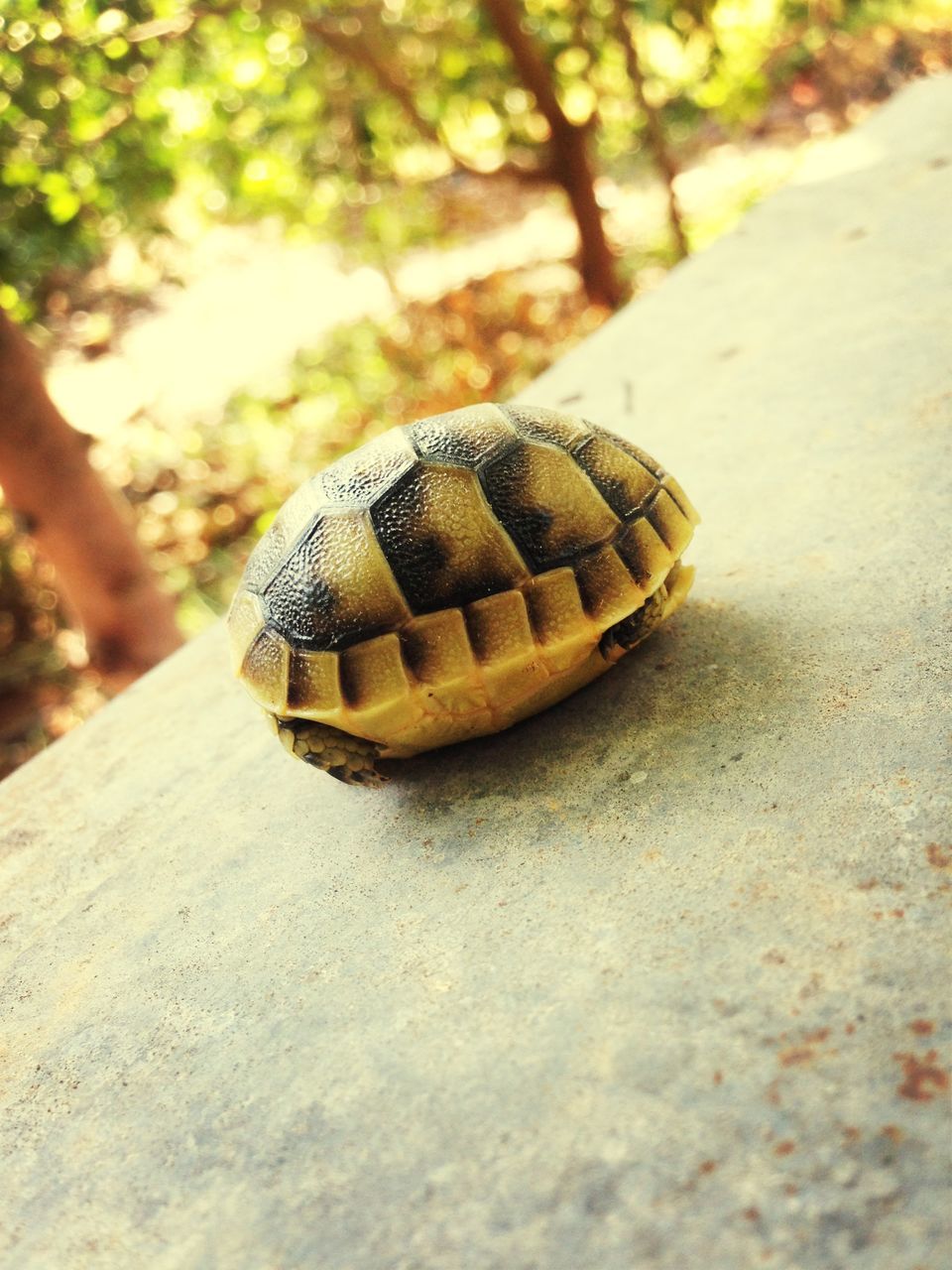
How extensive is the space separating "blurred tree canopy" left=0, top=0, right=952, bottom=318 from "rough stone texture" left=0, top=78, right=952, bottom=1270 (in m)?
2.66

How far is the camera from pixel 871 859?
1.37 meters

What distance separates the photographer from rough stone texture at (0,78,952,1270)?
3.64ft

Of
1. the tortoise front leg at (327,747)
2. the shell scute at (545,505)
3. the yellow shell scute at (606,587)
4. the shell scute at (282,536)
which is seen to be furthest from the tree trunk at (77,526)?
the yellow shell scute at (606,587)

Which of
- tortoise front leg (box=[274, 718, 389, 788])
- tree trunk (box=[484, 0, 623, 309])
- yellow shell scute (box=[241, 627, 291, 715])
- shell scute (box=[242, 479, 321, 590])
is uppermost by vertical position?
tree trunk (box=[484, 0, 623, 309])

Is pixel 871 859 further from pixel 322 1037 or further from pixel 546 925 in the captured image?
pixel 322 1037

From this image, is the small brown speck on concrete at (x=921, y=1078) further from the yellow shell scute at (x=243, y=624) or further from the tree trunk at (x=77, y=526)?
the tree trunk at (x=77, y=526)

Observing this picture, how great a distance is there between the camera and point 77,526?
3.75m

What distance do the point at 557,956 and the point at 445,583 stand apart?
617 mm

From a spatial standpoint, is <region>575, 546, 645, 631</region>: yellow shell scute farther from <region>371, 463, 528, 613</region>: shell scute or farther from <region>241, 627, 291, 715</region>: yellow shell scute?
<region>241, 627, 291, 715</region>: yellow shell scute

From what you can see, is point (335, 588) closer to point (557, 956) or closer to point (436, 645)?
point (436, 645)

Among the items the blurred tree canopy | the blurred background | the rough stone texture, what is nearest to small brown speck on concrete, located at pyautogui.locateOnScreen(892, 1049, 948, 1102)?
the rough stone texture

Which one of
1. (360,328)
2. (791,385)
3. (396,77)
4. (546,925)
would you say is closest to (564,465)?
(546,925)

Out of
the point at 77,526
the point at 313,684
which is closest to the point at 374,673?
the point at 313,684

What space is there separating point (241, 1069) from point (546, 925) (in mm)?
482
